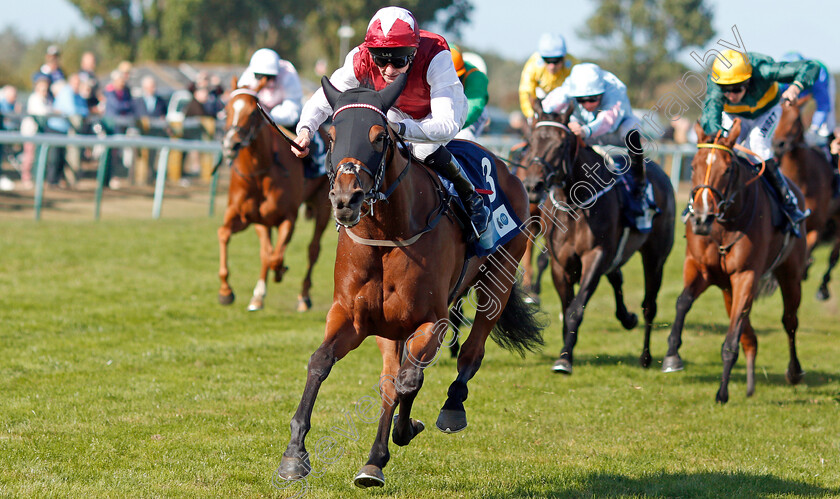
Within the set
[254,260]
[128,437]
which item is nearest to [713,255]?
[128,437]

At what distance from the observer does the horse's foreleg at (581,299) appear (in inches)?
280

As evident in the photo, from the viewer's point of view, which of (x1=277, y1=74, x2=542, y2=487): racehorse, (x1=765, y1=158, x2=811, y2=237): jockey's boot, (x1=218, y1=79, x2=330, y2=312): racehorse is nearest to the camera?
(x1=277, y1=74, x2=542, y2=487): racehorse

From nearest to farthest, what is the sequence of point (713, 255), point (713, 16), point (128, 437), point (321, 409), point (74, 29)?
point (128, 437) → point (321, 409) → point (713, 255) → point (713, 16) → point (74, 29)

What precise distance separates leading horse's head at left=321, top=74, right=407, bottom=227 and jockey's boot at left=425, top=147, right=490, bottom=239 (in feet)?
2.61

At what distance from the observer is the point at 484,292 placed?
18.4 feet

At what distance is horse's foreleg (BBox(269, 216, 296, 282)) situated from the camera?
30.6 ft

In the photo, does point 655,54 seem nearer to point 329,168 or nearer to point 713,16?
point 713,16

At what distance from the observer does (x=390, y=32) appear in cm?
435

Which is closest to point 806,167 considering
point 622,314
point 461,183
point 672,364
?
point 622,314

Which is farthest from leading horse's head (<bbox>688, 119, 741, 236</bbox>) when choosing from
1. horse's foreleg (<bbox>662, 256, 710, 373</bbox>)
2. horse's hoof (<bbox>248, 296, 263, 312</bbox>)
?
horse's hoof (<bbox>248, 296, 263, 312</bbox>)

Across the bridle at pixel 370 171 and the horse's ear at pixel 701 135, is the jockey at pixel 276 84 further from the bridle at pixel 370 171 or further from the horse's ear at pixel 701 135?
the bridle at pixel 370 171

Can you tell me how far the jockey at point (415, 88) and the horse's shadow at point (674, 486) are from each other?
1363 mm

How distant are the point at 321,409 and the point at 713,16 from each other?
155 ft

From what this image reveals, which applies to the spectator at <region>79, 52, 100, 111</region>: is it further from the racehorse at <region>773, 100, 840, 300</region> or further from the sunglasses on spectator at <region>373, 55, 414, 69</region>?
the sunglasses on spectator at <region>373, 55, 414, 69</region>
